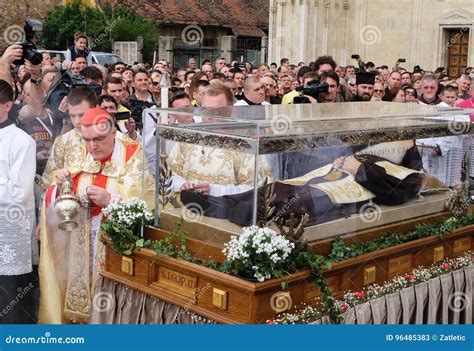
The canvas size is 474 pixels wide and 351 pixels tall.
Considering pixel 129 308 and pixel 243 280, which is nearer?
pixel 243 280

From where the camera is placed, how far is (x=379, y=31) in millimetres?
25922

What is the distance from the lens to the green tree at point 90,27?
29.5m

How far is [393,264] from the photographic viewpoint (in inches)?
199

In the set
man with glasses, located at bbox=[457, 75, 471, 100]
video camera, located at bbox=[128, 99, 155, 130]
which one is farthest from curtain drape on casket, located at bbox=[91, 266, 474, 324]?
man with glasses, located at bbox=[457, 75, 471, 100]

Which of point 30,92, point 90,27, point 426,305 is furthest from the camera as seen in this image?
point 90,27

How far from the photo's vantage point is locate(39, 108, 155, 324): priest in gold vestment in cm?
554

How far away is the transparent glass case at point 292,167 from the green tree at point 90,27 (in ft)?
79.0

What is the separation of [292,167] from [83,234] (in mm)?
1875

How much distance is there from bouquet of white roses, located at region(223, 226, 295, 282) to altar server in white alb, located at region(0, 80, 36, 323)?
1.83m

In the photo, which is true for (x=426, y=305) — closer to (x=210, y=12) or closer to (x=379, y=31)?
(x=379, y=31)

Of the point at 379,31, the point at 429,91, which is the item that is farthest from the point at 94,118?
the point at 379,31

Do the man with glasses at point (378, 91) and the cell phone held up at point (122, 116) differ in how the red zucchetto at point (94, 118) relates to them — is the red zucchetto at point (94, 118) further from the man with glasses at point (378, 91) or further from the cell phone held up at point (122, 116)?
the man with glasses at point (378, 91)

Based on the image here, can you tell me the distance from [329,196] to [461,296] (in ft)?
4.88

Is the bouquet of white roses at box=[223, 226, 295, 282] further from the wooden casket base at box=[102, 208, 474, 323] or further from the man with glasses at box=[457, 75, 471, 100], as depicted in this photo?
the man with glasses at box=[457, 75, 471, 100]
